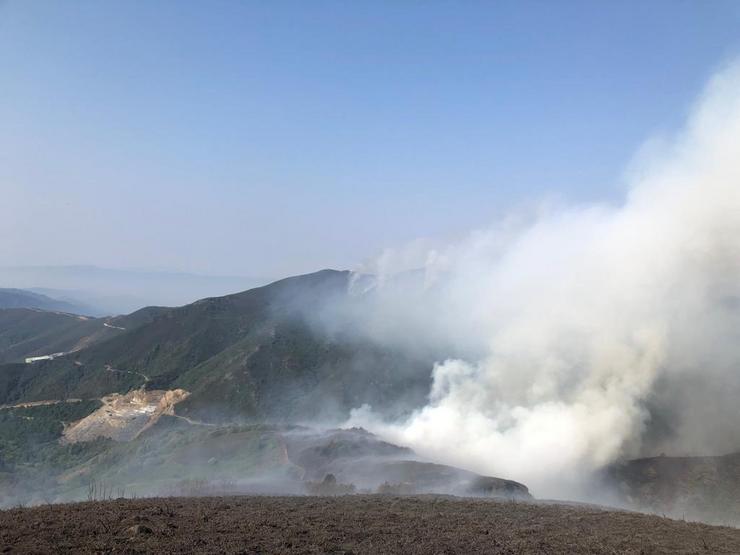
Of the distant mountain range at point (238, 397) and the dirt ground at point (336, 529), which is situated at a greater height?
the dirt ground at point (336, 529)

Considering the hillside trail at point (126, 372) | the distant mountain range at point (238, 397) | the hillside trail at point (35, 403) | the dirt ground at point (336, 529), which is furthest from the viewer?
the hillside trail at point (126, 372)

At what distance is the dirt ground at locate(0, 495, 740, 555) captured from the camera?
774 inches

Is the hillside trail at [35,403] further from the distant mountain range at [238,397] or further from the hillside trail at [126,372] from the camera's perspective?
the hillside trail at [126,372]

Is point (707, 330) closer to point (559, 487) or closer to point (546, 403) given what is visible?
point (546, 403)

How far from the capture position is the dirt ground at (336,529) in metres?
19.7

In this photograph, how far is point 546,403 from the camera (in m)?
61.7

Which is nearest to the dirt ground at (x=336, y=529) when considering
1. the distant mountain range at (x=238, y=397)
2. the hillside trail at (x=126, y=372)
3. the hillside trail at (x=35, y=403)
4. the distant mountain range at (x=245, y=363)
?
the distant mountain range at (x=238, y=397)

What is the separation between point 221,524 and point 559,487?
36.3 m

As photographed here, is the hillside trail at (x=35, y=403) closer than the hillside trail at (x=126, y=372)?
Yes

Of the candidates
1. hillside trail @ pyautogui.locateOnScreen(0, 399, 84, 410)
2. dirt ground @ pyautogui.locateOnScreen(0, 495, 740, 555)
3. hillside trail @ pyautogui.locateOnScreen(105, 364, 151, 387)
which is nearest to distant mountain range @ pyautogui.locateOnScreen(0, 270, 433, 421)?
hillside trail @ pyautogui.locateOnScreen(105, 364, 151, 387)

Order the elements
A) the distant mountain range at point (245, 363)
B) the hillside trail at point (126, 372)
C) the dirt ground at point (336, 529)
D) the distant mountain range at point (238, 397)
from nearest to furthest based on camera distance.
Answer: the dirt ground at point (336, 529) < the distant mountain range at point (238, 397) < the distant mountain range at point (245, 363) < the hillside trail at point (126, 372)

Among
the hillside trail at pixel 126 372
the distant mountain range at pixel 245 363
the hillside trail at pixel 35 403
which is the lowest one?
the hillside trail at pixel 35 403

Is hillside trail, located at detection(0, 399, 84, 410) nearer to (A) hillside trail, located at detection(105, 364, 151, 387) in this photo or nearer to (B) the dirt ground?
(A) hillside trail, located at detection(105, 364, 151, 387)

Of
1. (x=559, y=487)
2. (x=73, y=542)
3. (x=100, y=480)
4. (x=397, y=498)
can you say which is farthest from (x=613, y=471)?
(x=100, y=480)
